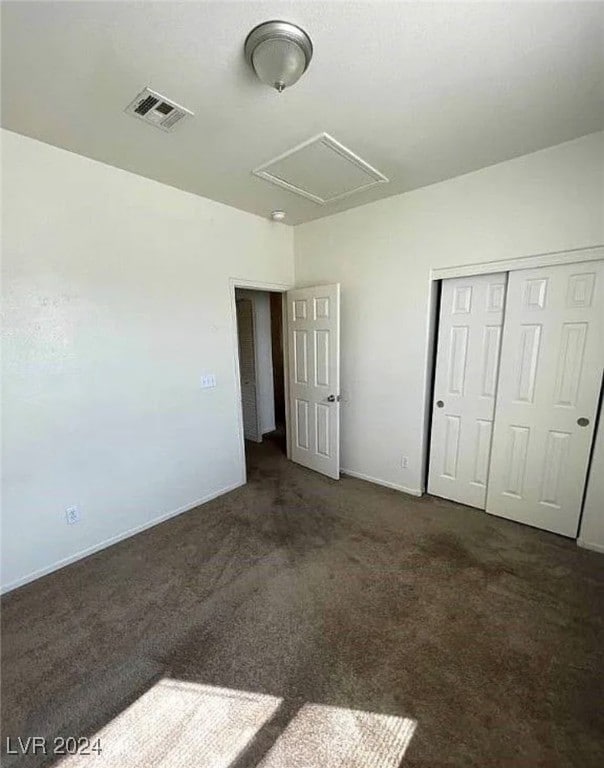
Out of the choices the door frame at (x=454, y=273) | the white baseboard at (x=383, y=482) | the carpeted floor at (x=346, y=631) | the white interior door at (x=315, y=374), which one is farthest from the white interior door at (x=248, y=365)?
the door frame at (x=454, y=273)

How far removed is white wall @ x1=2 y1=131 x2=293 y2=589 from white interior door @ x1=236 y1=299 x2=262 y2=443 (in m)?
1.43

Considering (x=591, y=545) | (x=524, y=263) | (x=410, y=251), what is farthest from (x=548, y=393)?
(x=410, y=251)

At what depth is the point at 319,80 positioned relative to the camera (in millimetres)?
1507

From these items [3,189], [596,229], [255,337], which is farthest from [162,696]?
[255,337]

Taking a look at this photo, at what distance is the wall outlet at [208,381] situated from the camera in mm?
2907

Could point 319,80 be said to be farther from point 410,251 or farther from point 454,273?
point 454,273

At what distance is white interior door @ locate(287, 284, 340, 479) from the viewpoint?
10.5 ft

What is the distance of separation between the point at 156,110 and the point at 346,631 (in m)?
2.90

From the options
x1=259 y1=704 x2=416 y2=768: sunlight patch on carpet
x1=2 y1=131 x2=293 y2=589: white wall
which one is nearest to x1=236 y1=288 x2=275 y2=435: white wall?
x1=2 y1=131 x2=293 y2=589: white wall

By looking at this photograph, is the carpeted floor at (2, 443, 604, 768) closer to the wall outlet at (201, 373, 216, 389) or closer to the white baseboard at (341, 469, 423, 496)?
the white baseboard at (341, 469, 423, 496)

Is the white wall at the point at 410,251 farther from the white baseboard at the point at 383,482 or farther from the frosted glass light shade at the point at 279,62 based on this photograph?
the frosted glass light shade at the point at 279,62

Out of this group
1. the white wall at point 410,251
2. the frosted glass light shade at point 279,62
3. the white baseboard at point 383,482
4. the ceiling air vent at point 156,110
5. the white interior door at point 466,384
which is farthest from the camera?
the white baseboard at point 383,482

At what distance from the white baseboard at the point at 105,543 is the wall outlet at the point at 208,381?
1.03 meters

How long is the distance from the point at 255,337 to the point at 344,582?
3.31 metres
